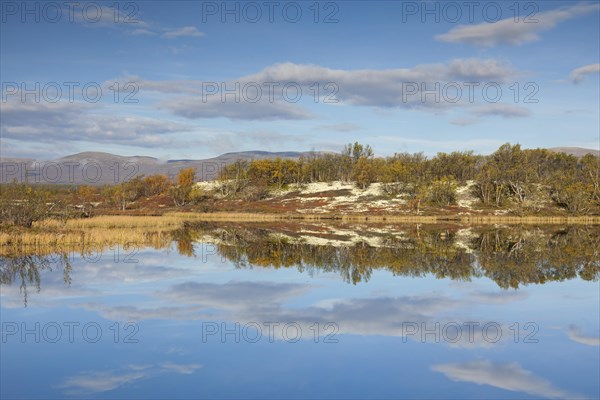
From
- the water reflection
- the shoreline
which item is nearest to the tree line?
the shoreline

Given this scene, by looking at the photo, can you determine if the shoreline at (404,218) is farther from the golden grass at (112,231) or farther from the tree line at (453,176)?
the tree line at (453,176)

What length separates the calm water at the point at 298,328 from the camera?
12.6m

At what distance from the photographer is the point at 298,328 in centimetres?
1769

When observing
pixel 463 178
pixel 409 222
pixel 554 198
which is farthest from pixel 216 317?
pixel 463 178

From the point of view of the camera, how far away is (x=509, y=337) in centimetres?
1686

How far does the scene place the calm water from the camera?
12625 mm

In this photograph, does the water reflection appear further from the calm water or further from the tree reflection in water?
the calm water

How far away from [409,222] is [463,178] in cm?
5415

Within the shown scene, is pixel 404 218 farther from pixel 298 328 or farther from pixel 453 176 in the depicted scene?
pixel 298 328

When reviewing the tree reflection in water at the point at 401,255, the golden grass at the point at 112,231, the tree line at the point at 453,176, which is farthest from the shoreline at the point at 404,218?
the tree reflection in water at the point at 401,255

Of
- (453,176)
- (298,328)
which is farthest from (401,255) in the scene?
(453,176)

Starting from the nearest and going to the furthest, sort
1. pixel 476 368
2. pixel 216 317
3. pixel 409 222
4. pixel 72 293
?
1. pixel 476 368
2. pixel 216 317
3. pixel 72 293
4. pixel 409 222

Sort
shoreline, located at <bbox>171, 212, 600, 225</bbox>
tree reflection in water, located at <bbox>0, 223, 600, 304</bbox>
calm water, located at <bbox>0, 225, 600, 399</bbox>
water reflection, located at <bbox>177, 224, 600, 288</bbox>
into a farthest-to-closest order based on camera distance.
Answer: shoreline, located at <bbox>171, 212, 600, 225</bbox> < water reflection, located at <bbox>177, 224, 600, 288</bbox> < tree reflection in water, located at <bbox>0, 223, 600, 304</bbox> < calm water, located at <bbox>0, 225, 600, 399</bbox>

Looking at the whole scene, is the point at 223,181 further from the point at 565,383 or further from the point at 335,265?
the point at 565,383
